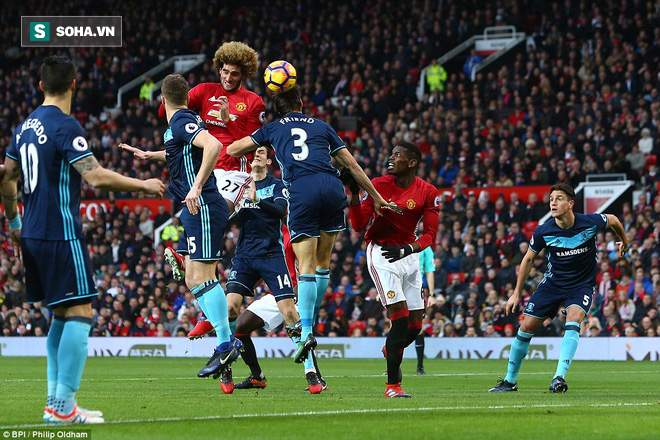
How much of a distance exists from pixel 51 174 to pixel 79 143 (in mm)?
294

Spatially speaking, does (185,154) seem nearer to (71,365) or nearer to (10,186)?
(10,186)

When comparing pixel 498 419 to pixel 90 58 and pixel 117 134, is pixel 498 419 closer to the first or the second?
pixel 117 134

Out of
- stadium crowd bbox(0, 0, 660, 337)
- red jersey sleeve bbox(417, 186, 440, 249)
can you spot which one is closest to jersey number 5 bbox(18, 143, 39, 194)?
red jersey sleeve bbox(417, 186, 440, 249)

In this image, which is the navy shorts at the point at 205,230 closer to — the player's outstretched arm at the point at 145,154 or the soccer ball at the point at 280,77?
the player's outstretched arm at the point at 145,154

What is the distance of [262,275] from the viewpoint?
11641 millimetres

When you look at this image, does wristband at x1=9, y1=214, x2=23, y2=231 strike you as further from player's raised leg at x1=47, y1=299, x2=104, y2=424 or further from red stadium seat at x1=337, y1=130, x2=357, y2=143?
red stadium seat at x1=337, y1=130, x2=357, y2=143

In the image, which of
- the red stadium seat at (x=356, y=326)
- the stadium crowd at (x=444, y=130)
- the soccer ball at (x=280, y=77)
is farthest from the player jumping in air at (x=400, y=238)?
the red stadium seat at (x=356, y=326)

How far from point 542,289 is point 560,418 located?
4165 mm

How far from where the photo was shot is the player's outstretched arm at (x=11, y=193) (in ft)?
24.3

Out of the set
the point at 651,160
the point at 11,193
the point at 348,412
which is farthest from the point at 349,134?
the point at 11,193

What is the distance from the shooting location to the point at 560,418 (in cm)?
765

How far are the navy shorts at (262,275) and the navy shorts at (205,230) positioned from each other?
1.64m

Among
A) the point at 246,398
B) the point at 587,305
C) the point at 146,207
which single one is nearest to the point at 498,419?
the point at 246,398

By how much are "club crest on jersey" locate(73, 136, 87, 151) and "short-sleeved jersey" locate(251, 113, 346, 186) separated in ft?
11.1
